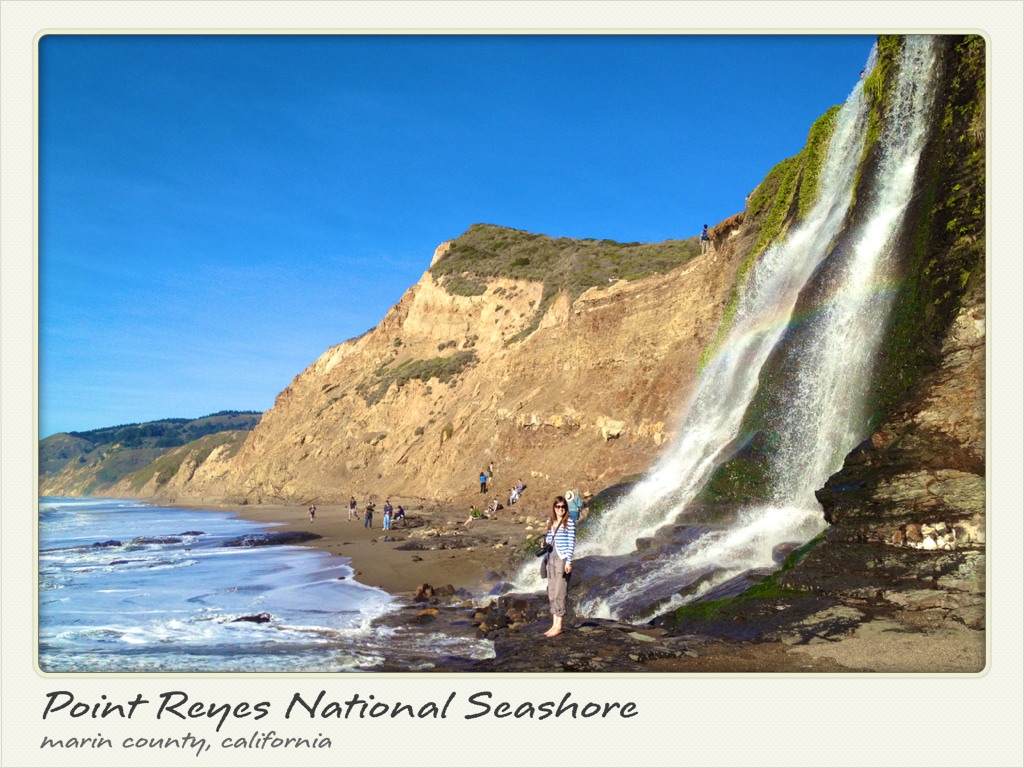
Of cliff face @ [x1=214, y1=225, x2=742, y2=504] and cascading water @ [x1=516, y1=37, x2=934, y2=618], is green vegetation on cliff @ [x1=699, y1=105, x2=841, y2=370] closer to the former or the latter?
cascading water @ [x1=516, y1=37, x2=934, y2=618]

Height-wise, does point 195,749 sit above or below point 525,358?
below

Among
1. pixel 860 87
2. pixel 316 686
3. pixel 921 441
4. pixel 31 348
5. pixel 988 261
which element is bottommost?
pixel 316 686

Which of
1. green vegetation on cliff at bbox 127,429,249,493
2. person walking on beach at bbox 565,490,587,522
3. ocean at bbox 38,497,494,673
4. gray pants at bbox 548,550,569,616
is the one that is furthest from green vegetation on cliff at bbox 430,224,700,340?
green vegetation on cliff at bbox 127,429,249,493

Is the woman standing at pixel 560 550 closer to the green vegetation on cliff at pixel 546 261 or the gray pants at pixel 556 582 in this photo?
the gray pants at pixel 556 582

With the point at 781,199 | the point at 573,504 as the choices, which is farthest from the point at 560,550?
the point at 781,199

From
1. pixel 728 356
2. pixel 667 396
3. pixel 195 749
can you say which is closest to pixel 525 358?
pixel 667 396

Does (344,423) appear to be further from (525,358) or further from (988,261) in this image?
(988,261)
